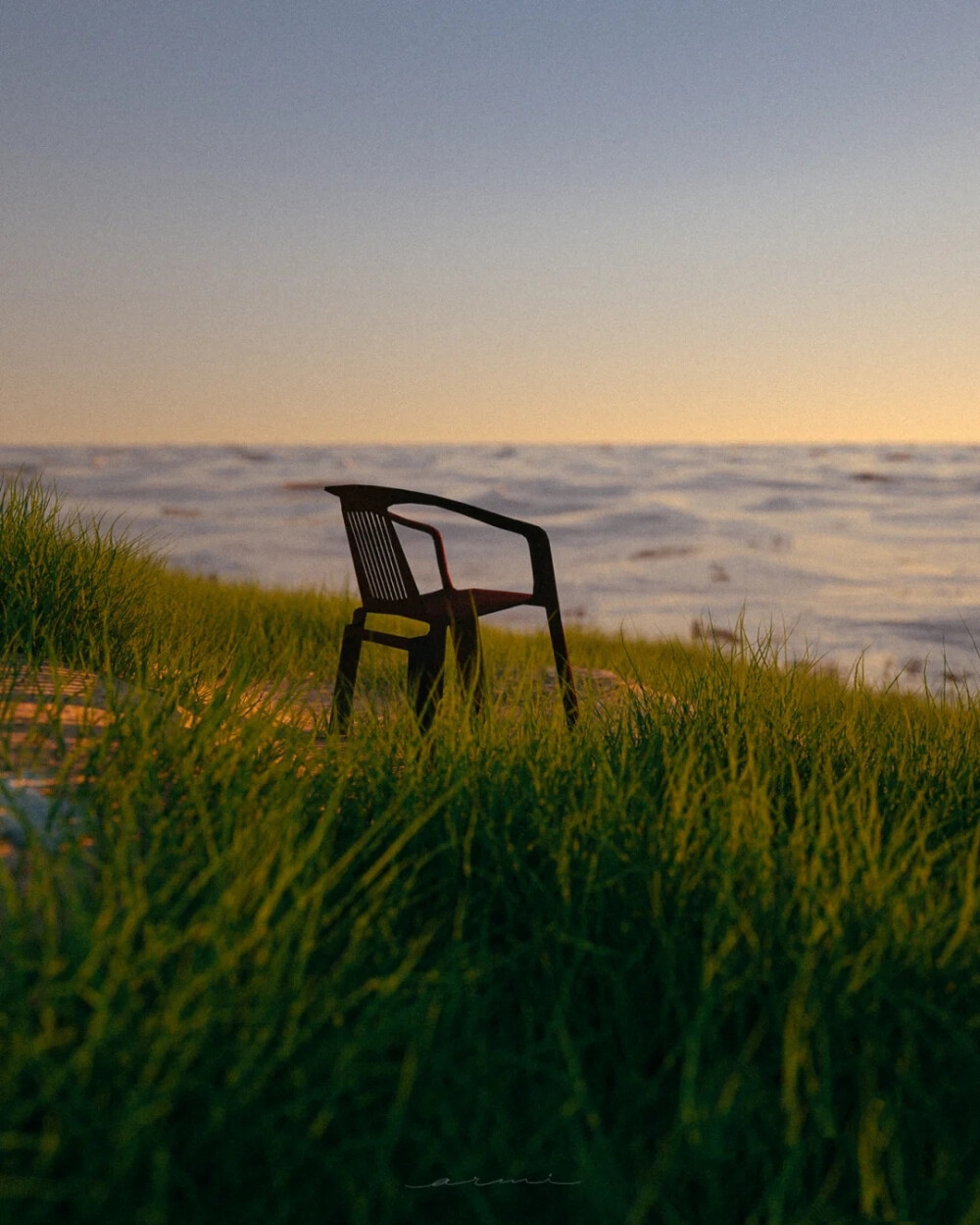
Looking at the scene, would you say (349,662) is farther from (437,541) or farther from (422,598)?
(437,541)

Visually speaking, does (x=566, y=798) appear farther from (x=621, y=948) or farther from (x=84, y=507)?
(x=84, y=507)

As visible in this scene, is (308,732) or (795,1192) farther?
(308,732)

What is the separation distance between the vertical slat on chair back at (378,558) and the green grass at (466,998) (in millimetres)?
1196

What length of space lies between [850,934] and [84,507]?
11.6 feet

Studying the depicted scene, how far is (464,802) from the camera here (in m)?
2.48

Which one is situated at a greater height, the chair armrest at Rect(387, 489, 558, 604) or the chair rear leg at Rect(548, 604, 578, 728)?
the chair armrest at Rect(387, 489, 558, 604)

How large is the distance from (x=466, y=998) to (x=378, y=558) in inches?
92.5

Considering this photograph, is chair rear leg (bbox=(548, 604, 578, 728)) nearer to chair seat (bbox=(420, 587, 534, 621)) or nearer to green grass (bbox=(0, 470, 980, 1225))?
chair seat (bbox=(420, 587, 534, 621))

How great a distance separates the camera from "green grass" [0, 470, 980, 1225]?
5.04 ft

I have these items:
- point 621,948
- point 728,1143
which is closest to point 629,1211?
point 728,1143

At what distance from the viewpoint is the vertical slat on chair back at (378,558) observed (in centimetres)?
390

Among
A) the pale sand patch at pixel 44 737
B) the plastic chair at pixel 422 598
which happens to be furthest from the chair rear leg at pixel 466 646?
the pale sand patch at pixel 44 737

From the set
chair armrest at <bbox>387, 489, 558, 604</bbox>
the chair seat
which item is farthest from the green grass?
chair armrest at <bbox>387, 489, 558, 604</bbox>

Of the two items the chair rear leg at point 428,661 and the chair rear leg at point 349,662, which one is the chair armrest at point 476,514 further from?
the chair rear leg at point 349,662
